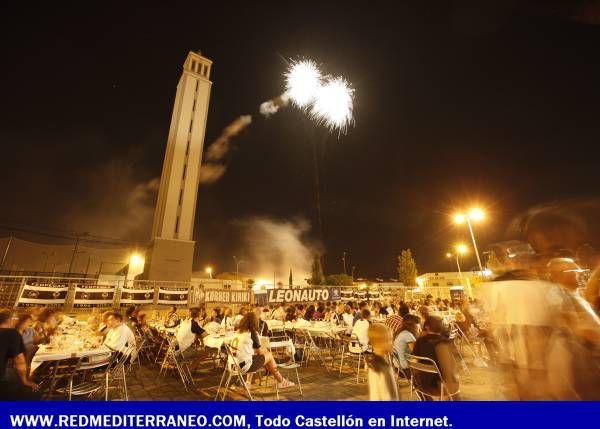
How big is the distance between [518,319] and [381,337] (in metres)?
1.43

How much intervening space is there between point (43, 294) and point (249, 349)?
1221cm

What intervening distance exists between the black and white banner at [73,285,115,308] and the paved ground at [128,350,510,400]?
826 centimetres

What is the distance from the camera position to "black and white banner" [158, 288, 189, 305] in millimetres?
15688

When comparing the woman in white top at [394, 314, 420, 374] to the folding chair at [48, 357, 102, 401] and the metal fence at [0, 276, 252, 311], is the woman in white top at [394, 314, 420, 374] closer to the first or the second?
the folding chair at [48, 357, 102, 401]

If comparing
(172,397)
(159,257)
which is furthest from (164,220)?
(172,397)

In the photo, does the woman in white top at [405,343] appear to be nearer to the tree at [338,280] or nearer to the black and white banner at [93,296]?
the black and white banner at [93,296]

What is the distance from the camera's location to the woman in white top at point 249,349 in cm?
454

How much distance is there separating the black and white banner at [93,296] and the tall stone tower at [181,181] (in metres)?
10.3

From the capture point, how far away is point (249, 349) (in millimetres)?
4664

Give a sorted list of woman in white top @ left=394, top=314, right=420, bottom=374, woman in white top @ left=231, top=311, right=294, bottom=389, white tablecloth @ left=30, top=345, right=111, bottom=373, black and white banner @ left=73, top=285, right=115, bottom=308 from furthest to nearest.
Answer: black and white banner @ left=73, top=285, right=115, bottom=308, woman in white top @ left=231, top=311, right=294, bottom=389, woman in white top @ left=394, top=314, right=420, bottom=374, white tablecloth @ left=30, top=345, right=111, bottom=373

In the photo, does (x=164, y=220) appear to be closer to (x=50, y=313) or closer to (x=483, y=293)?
(x=50, y=313)

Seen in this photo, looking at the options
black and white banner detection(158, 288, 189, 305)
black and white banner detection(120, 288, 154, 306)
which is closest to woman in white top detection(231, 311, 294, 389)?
black and white banner detection(120, 288, 154, 306)

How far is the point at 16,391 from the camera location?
3.02m

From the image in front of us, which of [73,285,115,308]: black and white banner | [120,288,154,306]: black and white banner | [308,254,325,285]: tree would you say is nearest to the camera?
[73,285,115,308]: black and white banner
